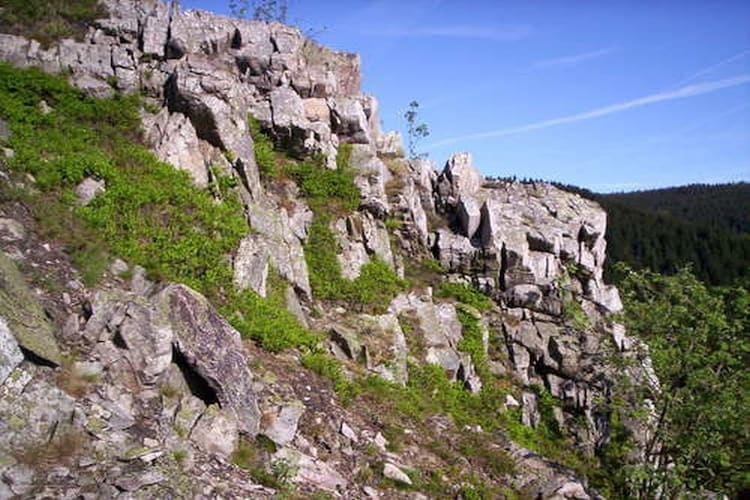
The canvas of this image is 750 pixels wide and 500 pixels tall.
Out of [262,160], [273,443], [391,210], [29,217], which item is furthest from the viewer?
[391,210]

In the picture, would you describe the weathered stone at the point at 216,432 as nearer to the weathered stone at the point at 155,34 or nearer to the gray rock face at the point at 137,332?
the gray rock face at the point at 137,332

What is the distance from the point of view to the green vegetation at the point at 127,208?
38.5 ft

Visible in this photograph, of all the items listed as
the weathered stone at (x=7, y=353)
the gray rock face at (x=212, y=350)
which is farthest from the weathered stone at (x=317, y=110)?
the weathered stone at (x=7, y=353)

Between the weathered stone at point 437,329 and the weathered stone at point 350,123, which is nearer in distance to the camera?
the weathered stone at point 437,329

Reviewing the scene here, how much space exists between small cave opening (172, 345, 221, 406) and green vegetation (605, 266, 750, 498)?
948 centimetres

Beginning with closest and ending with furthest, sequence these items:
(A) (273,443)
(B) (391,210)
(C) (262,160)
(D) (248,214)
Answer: (A) (273,443) < (D) (248,214) < (C) (262,160) < (B) (391,210)

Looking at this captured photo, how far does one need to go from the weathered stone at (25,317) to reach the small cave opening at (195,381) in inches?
70.1

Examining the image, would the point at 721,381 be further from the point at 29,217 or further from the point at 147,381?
the point at 29,217

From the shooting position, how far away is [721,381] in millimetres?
13156

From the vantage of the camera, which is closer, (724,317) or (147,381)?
(147,381)

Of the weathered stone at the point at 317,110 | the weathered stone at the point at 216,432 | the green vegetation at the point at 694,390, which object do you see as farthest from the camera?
the weathered stone at the point at 317,110

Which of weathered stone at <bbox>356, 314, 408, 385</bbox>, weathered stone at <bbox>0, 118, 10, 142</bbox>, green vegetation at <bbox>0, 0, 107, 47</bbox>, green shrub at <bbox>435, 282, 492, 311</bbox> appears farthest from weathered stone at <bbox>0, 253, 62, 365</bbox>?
green vegetation at <bbox>0, 0, 107, 47</bbox>

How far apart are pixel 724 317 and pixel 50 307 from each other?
14978 mm

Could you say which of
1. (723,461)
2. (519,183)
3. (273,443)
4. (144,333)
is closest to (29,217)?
(144,333)
